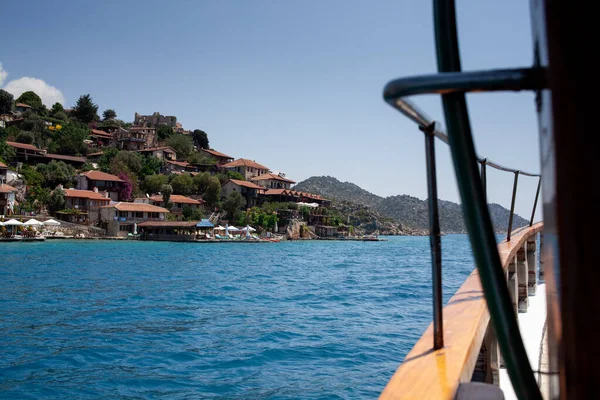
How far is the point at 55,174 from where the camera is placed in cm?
4925

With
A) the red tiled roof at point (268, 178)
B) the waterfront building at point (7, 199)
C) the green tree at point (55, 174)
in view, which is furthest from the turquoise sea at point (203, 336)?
the red tiled roof at point (268, 178)

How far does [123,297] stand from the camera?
15242 mm

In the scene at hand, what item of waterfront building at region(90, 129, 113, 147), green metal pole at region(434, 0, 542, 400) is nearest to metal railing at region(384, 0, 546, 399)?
green metal pole at region(434, 0, 542, 400)

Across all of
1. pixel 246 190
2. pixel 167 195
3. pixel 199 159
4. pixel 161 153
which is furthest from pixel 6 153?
pixel 199 159

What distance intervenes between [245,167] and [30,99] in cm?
3402

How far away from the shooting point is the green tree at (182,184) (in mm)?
60375

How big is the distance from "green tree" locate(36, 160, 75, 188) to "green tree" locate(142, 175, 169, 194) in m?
9.60

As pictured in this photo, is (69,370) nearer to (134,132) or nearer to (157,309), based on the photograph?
(157,309)

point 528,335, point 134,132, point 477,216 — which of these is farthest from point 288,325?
point 134,132

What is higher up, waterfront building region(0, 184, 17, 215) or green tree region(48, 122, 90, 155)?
green tree region(48, 122, 90, 155)

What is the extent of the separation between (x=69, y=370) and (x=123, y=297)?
303 inches

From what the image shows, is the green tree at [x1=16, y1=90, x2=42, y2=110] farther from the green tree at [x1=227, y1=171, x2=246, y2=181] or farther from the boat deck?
the boat deck

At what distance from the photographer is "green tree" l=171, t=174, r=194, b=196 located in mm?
60375

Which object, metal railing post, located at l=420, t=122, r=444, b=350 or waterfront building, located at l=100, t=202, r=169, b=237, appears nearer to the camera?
metal railing post, located at l=420, t=122, r=444, b=350
